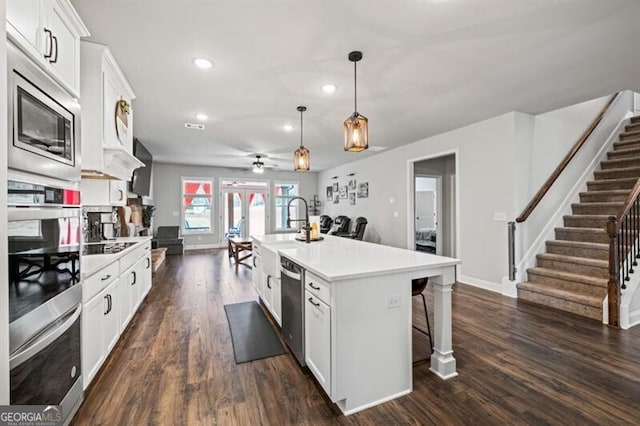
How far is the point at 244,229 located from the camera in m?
9.14

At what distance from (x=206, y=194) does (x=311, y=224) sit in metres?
6.40

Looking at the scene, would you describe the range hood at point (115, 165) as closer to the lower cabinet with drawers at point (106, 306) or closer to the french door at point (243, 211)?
the lower cabinet with drawers at point (106, 306)

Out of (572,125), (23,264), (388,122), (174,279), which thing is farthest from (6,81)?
(572,125)

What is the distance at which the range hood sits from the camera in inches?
97.6

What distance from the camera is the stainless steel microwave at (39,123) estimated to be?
1122mm

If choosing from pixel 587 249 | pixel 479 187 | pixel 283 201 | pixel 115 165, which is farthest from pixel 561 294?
pixel 283 201

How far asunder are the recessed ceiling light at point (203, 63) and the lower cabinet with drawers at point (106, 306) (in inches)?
74.1

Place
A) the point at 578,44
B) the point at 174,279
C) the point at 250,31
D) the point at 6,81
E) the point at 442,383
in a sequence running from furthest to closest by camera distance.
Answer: the point at 174,279
the point at 578,44
the point at 250,31
the point at 442,383
the point at 6,81

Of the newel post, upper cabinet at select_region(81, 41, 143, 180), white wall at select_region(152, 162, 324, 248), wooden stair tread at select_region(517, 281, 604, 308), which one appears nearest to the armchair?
white wall at select_region(152, 162, 324, 248)

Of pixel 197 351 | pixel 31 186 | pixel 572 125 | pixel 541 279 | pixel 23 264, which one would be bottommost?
pixel 197 351

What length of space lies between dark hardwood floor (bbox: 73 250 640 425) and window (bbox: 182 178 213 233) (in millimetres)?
5781

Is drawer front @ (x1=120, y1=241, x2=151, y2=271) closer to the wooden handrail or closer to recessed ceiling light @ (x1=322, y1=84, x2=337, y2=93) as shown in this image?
recessed ceiling light @ (x1=322, y1=84, x2=337, y2=93)

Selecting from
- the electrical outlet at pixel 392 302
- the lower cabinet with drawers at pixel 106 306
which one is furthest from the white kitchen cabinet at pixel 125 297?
the electrical outlet at pixel 392 302

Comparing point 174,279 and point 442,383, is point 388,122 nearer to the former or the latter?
point 442,383
